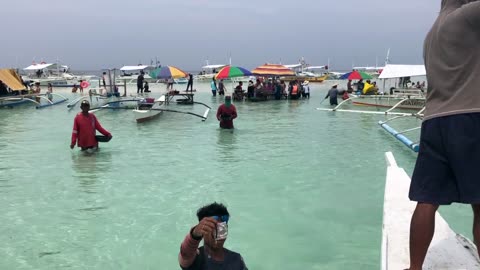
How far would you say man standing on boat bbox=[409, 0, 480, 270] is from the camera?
7.52ft

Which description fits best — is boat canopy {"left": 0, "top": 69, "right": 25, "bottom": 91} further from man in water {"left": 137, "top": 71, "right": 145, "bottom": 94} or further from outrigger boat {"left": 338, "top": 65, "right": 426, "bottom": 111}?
outrigger boat {"left": 338, "top": 65, "right": 426, "bottom": 111}

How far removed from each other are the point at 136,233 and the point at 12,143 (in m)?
8.62

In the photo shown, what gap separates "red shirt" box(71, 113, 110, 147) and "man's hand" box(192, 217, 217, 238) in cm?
771

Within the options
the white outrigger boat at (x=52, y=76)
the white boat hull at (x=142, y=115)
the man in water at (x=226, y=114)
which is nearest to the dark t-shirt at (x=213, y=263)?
the man in water at (x=226, y=114)

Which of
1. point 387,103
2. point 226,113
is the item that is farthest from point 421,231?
point 387,103

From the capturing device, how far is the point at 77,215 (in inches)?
239

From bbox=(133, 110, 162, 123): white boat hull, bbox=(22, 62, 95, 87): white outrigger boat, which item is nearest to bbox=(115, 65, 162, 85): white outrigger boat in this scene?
bbox=(22, 62, 95, 87): white outrigger boat

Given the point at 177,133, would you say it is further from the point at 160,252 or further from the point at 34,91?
the point at 34,91

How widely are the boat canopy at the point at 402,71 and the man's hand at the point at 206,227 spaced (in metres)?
15.7

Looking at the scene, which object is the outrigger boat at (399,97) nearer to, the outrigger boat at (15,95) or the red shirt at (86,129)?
the red shirt at (86,129)

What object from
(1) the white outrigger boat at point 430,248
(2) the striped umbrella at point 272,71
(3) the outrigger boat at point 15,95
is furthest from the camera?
(2) the striped umbrella at point 272,71

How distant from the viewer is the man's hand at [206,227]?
7.06 ft

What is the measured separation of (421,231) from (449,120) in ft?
2.10

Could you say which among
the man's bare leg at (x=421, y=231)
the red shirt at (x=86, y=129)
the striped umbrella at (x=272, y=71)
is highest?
the striped umbrella at (x=272, y=71)
